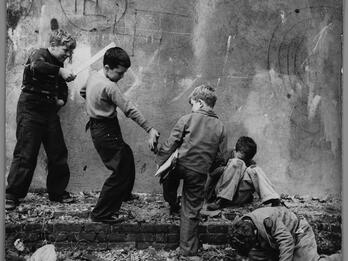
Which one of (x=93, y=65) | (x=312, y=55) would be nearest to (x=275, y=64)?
(x=312, y=55)

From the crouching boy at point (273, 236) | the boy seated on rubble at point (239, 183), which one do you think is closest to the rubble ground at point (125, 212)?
the boy seated on rubble at point (239, 183)

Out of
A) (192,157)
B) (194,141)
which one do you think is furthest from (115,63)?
(192,157)

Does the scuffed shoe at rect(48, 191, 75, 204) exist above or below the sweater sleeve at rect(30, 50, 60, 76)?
below

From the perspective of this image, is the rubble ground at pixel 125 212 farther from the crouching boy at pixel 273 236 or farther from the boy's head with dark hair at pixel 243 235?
the boy's head with dark hair at pixel 243 235

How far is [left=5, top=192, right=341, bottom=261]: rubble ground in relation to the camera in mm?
5680

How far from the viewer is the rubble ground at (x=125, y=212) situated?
568 centimetres

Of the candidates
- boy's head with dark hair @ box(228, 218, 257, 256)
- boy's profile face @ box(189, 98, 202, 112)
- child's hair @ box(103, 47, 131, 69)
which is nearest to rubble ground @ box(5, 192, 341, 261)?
boy's head with dark hair @ box(228, 218, 257, 256)

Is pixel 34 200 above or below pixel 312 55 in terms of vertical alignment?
below

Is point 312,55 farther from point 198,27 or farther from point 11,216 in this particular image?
point 11,216

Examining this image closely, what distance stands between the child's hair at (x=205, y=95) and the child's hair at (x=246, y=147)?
0.55m

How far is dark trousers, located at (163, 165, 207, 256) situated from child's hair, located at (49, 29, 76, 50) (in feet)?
5.50

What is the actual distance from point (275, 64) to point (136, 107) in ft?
5.32

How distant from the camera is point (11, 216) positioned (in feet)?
18.6

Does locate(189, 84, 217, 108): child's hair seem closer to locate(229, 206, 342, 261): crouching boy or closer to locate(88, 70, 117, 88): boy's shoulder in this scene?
locate(88, 70, 117, 88): boy's shoulder
